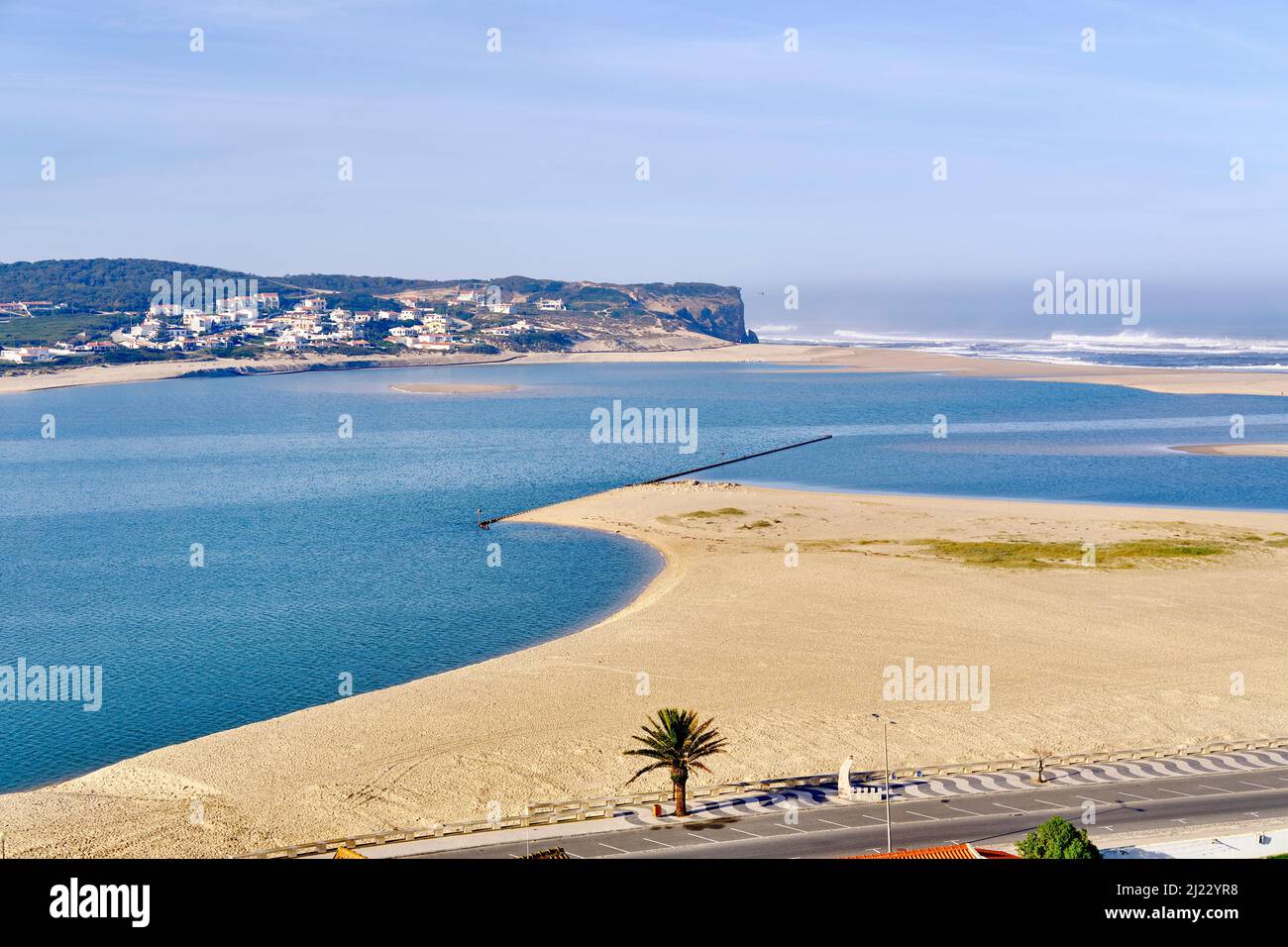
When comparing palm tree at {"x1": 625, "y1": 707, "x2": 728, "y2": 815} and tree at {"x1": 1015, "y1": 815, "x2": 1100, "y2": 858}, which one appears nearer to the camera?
tree at {"x1": 1015, "y1": 815, "x2": 1100, "y2": 858}

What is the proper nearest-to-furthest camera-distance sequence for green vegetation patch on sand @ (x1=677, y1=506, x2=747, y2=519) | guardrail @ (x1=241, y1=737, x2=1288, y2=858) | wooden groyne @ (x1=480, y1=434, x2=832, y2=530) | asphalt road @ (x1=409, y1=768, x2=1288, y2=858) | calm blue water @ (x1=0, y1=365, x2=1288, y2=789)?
asphalt road @ (x1=409, y1=768, x2=1288, y2=858), guardrail @ (x1=241, y1=737, x2=1288, y2=858), calm blue water @ (x1=0, y1=365, x2=1288, y2=789), green vegetation patch on sand @ (x1=677, y1=506, x2=747, y2=519), wooden groyne @ (x1=480, y1=434, x2=832, y2=530)

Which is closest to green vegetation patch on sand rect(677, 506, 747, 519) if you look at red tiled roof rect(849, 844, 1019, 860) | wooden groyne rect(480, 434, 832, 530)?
wooden groyne rect(480, 434, 832, 530)

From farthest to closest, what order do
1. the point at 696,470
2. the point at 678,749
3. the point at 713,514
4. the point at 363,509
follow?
1. the point at 696,470
2. the point at 363,509
3. the point at 713,514
4. the point at 678,749

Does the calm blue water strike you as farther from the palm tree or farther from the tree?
the tree

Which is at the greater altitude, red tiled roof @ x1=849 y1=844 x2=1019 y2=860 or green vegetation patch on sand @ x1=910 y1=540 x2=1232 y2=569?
green vegetation patch on sand @ x1=910 y1=540 x2=1232 y2=569

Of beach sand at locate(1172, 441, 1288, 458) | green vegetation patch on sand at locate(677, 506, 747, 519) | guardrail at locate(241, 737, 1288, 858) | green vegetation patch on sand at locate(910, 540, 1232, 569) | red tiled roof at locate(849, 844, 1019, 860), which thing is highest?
beach sand at locate(1172, 441, 1288, 458)

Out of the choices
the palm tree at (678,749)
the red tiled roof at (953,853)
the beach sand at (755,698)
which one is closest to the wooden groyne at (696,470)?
the beach sand at (755,698)

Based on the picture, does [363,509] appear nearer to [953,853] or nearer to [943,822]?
[943,822]

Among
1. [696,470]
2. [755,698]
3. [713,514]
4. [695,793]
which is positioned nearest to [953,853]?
[695,793]
